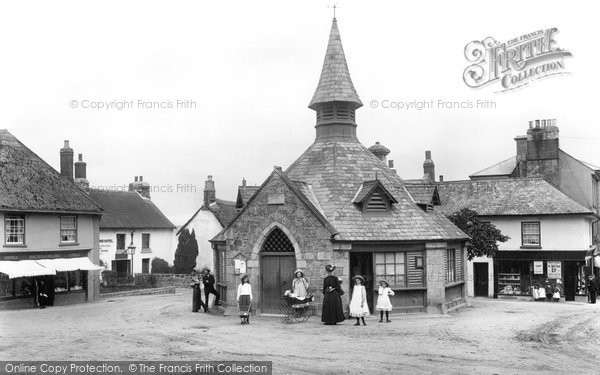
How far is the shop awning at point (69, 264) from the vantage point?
2947 cm

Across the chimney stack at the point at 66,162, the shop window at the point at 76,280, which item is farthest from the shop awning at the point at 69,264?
the chimney stack at the point at 66,162

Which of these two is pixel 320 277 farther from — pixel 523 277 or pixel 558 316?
pixel 523 277

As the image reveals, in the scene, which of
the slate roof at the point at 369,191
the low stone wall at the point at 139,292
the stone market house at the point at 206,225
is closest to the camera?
the slate roof at the point at 369,191

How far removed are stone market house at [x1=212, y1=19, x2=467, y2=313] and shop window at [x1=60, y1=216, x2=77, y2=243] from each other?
10.7 metres

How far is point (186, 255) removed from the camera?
169 feet

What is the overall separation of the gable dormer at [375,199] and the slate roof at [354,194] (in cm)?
25

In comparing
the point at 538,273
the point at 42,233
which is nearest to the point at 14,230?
the point at 42,233

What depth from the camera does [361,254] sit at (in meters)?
23.1

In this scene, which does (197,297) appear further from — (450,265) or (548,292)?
(548,292)

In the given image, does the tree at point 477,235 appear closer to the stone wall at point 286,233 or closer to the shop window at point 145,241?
the stone wall at point 286,233

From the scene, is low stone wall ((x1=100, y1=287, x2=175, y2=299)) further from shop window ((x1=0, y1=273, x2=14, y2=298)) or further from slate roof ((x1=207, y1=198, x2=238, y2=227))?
slate roof ((x1=207, y1=198, x2=238, y2=227))

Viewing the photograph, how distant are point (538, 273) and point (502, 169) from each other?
14.3 meters

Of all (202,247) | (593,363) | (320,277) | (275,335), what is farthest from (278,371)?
(202,247)

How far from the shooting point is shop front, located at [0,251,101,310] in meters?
28.0
